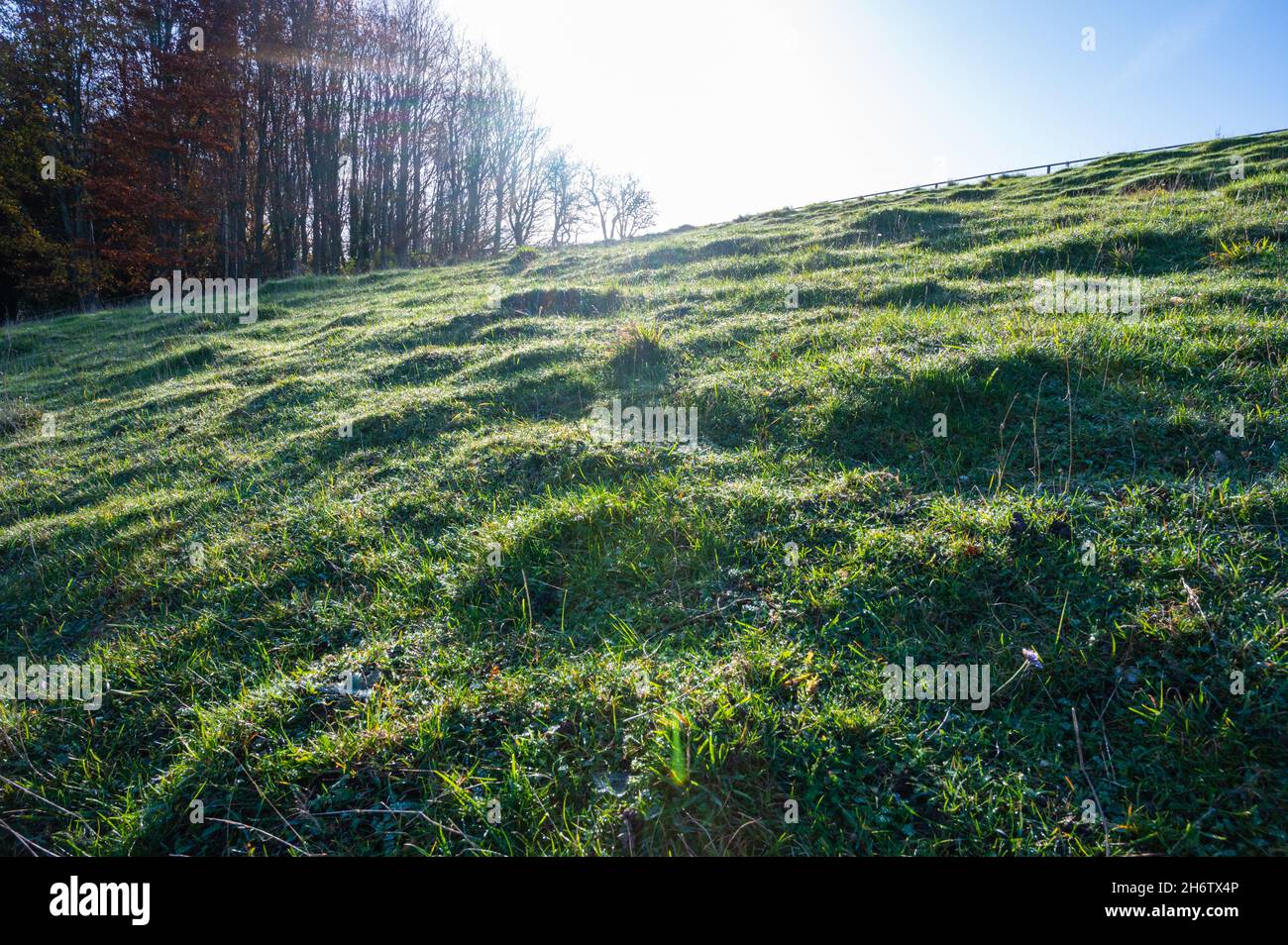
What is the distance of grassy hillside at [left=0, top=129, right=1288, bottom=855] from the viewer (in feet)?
7.09

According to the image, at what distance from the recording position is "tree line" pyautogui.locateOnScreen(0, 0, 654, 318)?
2269 cm

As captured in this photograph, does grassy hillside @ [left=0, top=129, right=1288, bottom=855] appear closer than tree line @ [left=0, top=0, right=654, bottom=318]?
Yes

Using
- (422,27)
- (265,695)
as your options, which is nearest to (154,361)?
(265,695)

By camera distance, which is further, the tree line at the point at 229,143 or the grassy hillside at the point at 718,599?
the tree line at the point at 229,143

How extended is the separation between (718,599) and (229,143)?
109 feet

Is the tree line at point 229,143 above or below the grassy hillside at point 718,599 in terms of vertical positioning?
above

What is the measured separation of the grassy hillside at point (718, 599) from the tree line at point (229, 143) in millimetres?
24618

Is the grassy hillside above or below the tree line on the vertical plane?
below

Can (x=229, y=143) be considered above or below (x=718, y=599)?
above

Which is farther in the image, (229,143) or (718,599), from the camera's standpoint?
(229,143)

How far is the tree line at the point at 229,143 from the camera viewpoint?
74.4 ft

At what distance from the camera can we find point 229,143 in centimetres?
2541

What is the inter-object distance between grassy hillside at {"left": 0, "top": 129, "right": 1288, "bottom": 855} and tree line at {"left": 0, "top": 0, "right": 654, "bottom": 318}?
969 inches
